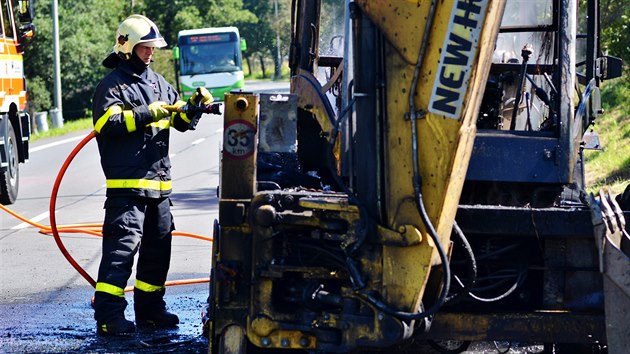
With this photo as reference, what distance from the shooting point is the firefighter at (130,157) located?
7.02m

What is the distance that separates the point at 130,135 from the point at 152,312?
1.19m

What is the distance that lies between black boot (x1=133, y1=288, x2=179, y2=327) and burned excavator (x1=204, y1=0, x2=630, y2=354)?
6.12 ft

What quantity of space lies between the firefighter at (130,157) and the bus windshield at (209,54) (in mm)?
34682

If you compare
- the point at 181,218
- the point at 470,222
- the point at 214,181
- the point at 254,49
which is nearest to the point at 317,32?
the point at 470,222

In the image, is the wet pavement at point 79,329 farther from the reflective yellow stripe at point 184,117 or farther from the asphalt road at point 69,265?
the reflective yellow stripe at point 184,117

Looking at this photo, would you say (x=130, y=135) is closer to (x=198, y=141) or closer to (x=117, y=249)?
(x=117, y=249)

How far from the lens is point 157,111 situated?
276 inches

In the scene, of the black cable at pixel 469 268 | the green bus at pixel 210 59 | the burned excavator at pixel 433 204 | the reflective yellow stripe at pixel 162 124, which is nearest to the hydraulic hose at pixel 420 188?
the burned excavator at pixel 433 204

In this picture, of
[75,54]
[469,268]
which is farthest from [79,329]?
[75,54]

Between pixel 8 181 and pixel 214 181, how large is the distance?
3.86 metres

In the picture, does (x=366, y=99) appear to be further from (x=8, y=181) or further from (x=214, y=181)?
(x=214, y=181)

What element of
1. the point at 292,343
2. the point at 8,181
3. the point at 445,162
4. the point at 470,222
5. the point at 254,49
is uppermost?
the point at 445,162

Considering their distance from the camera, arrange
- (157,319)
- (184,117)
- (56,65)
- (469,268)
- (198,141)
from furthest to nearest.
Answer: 1. (56,65)
2. (198,141)
3. (157,319)
4. (184,117)
5. (469,268)

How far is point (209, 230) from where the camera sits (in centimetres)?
1248
